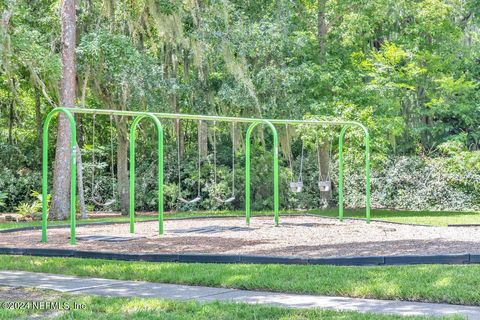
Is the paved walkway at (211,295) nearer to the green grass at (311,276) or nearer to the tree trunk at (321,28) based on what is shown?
the green grass at (311,276)

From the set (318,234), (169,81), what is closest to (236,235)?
(318,234)

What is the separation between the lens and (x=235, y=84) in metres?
18.9

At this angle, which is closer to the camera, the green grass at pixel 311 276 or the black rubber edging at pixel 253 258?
the green grass at pixel 311 276

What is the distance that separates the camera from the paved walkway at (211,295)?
18.5 feet

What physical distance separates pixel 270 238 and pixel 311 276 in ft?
14.5

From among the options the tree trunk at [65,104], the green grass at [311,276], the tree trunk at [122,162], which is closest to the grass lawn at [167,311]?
the green grass at [311,276]

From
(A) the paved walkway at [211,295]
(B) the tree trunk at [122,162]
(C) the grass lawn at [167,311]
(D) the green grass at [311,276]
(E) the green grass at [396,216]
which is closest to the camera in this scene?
(C) the grass lawn at [167,311]

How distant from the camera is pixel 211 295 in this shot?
646cm

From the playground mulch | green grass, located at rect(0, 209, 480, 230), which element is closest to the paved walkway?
the playground mulch

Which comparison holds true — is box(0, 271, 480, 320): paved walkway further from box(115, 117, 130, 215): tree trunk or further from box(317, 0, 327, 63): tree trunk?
box(317, 0, 327, 63): tree trunk

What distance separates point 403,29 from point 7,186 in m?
12.5

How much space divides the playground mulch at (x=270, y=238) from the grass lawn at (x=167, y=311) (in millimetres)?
3363

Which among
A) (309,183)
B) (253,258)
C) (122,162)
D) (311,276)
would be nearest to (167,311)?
(311,276)

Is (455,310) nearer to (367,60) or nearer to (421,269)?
(421,269)
